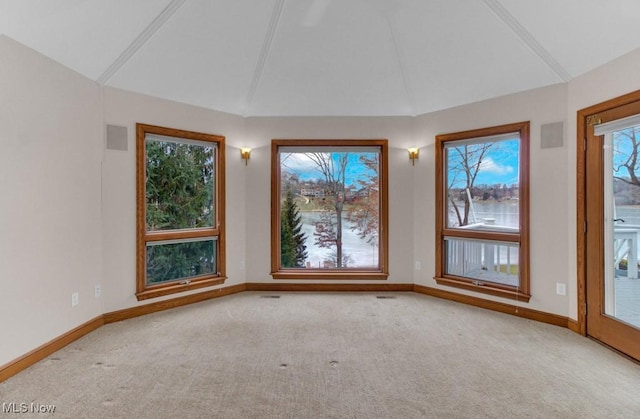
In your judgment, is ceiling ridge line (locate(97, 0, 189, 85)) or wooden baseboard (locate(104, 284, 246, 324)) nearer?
ceiling ridge line (locate(97, 0, 189, 85))

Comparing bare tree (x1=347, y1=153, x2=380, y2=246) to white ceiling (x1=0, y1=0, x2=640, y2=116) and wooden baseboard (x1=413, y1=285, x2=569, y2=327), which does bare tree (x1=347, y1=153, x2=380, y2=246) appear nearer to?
white ceiling (x1=0, y1=0, x2=640, y2=116)

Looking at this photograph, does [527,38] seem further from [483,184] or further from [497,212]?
[497,212]

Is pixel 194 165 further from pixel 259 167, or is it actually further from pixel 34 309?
pixel 34 309

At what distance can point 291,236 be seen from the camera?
16.3 ft

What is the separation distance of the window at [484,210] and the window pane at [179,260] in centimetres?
311

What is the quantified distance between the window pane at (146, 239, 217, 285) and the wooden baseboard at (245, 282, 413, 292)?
735 millimetres

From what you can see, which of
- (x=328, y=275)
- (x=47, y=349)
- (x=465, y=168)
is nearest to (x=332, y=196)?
(x=328, y=275)

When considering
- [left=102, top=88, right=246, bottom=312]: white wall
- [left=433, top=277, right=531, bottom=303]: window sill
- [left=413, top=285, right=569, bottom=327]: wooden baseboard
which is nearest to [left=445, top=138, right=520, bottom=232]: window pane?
[left=433, top=277, right=531, bottom=303]: window sill

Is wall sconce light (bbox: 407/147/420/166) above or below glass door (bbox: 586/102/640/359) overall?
above

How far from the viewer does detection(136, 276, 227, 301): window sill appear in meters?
3.91

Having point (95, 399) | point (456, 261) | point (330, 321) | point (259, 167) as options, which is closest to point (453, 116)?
point (456, 261)

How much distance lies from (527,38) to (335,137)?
2440mm

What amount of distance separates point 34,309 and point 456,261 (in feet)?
14.8

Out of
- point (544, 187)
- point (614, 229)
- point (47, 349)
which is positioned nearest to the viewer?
point (47, 349)
